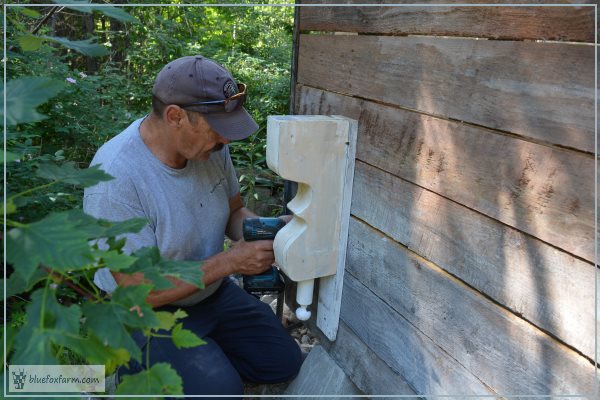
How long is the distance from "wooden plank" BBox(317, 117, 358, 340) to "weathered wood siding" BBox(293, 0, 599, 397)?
0.14ft

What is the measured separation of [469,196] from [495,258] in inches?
7.3

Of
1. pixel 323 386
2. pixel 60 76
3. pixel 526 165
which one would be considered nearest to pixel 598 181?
pixel 526 165

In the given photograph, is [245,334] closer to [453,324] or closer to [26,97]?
[453,324]

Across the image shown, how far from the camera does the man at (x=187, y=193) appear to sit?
223 centimetres

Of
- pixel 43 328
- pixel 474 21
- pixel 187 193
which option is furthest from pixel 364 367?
pixel 43 328

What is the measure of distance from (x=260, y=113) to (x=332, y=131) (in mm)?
4337

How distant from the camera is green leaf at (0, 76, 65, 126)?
0.99 metres

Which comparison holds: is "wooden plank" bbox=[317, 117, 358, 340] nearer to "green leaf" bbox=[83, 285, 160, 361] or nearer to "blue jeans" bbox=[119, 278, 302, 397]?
"blue jeans" bbox=[119, 278, 302, 397]

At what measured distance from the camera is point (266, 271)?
2713 mm

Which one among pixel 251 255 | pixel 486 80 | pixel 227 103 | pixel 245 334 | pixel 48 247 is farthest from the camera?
pixel 245 334

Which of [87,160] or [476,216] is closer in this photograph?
[476,216]

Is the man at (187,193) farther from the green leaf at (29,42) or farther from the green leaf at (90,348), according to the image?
the green leaf at (90,348)

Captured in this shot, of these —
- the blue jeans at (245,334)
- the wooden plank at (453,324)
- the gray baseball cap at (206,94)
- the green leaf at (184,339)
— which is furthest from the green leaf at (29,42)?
the blue jeans at (245,334)

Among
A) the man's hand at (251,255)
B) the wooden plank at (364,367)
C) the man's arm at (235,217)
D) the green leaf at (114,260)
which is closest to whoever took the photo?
the green leaf at (114,260)
